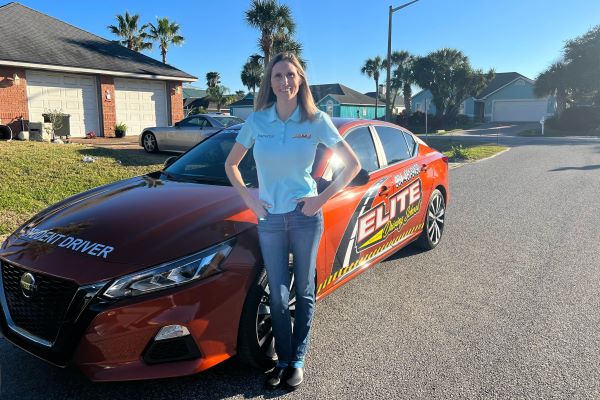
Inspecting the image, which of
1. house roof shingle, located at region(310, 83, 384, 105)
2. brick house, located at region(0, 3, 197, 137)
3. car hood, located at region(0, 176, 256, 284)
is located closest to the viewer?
car hood, located at region(0, 176, 256, 284)

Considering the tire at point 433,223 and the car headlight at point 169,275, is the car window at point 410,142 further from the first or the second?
the car headlight at point 169,275

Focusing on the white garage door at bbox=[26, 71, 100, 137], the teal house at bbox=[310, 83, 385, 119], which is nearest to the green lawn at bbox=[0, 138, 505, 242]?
the white garage door at bbox=[26, 71, 100, 137]

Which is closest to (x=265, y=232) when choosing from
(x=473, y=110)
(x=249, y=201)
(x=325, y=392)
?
(x=249, y=201)

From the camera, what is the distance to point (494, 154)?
59.2 ft

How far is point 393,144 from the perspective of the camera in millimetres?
4762

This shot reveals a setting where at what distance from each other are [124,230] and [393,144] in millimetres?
2897

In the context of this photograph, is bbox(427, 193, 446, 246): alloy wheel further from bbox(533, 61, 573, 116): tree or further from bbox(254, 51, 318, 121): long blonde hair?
bbox(533, 61, 573, 116): tree

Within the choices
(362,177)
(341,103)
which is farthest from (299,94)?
(341,103)

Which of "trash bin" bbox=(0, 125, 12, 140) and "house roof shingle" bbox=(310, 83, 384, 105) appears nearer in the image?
"trash bin" bbox=(0, 125, 12, 140)

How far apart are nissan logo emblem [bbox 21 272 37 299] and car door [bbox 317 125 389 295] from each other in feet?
5.65

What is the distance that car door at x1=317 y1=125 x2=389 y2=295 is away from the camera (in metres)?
3.35

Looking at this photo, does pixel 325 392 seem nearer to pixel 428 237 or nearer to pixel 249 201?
pixel 249 201

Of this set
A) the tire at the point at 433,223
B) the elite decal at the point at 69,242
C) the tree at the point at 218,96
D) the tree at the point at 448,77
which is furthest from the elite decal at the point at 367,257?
the tree at the point at 218,96

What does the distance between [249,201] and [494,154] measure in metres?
17.3
